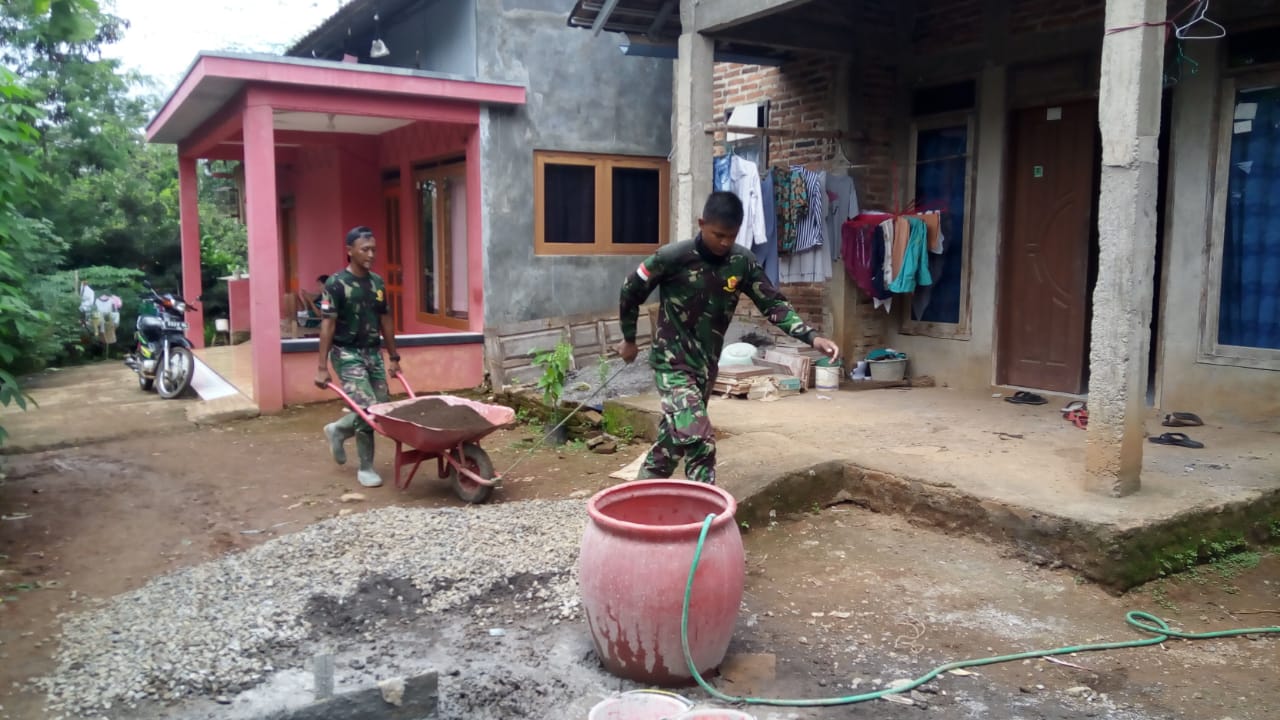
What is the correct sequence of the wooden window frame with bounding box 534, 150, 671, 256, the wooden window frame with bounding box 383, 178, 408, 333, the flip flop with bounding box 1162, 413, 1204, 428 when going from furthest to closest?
1. the wooden window frame with bounding box 383, 178, 408, 333
2. the wooden window frame with bounding box 534, 150, 671, 256
3. the flip flop with bounding box 1162, 413, 1204, 428

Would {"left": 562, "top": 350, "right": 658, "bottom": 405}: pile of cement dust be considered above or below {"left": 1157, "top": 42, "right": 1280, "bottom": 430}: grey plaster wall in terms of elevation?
below

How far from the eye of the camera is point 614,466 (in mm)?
7363

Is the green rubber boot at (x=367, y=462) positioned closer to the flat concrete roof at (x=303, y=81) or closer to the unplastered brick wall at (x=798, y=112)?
the flat concrete roof at (x=303, y=81)

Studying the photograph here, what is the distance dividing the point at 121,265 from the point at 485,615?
18.2 meters

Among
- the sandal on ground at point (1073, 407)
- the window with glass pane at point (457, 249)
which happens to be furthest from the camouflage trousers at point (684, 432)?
the window with glass pane at point (457, 249)

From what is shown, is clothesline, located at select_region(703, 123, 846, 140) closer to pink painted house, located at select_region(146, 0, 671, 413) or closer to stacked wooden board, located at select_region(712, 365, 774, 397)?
stacked wooden board, located at select_region(712, 365, 774, 397)

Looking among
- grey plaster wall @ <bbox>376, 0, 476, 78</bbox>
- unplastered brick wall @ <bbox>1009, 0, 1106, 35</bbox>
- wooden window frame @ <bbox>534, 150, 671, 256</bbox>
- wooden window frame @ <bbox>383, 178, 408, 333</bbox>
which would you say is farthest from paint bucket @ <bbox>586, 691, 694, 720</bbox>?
wooden window frame @ <bbox>383, 178, 408, 333</bbox>

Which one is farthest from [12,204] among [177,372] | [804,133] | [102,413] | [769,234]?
[804,133]

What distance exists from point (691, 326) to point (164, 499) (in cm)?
424

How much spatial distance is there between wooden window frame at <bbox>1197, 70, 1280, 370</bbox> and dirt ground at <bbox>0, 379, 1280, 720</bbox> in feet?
7.51

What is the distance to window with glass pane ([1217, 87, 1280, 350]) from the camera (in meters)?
6.58

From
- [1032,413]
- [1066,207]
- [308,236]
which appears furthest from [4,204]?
[308,236]

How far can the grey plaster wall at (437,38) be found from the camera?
10.7m

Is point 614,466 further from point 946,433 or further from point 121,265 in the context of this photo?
point 121,265
